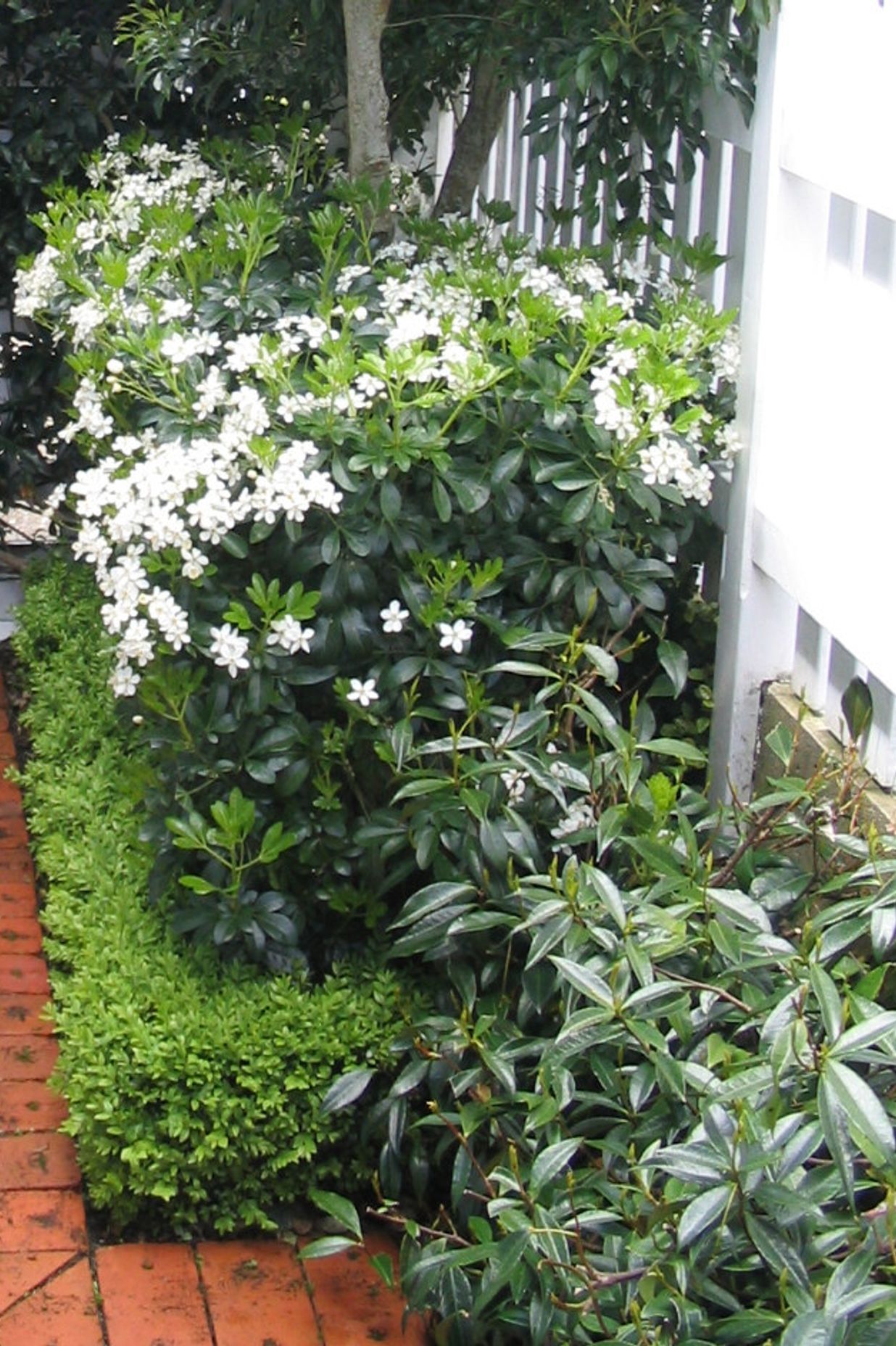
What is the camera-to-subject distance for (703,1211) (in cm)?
200

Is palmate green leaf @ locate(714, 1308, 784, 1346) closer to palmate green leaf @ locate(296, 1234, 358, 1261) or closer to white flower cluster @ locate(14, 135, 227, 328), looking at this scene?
palmate green leaf @ locate(296, 1234, 358, 1261)

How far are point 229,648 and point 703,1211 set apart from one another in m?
1.19

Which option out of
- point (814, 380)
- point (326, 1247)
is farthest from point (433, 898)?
point (814, 380)

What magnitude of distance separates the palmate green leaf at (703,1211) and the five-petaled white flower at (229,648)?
3.79 ft

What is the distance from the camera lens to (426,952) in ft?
9.05

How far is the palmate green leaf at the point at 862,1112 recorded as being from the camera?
1939mm

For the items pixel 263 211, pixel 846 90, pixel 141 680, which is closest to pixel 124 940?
pixel 141 680

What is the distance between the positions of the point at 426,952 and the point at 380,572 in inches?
25.4

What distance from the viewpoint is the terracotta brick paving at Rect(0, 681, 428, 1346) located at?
260 centimetres

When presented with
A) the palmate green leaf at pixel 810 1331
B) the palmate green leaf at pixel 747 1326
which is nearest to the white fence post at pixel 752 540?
the palmate green leaf at pixel 747 1326

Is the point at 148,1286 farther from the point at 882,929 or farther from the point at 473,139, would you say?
the point at 473,139

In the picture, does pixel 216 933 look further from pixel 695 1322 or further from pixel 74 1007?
pixel 695 1322

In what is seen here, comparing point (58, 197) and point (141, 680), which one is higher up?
point (58, 197)

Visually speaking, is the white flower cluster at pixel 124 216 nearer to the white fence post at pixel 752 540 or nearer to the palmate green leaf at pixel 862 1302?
the white fence post at pixel 752 540
